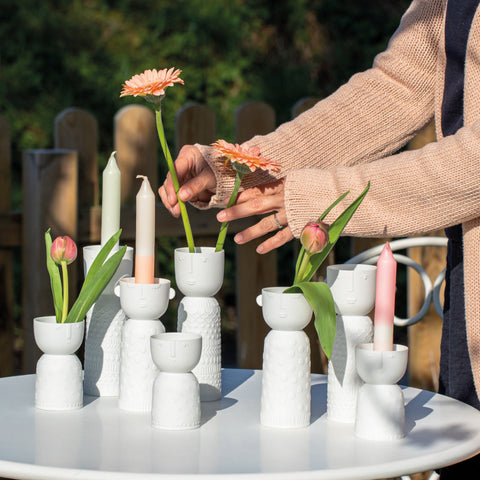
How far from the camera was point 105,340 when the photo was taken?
1559mm

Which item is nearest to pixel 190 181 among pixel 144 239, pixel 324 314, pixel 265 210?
pixel 265 210

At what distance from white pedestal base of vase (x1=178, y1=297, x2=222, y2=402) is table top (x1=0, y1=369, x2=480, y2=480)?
5cm

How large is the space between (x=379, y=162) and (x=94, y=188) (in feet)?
5.18

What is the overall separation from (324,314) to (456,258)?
543mm

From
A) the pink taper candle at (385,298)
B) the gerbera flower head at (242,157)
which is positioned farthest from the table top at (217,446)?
the gerbera flower head at (242,157)

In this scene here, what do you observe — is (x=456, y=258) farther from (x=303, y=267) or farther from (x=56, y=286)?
(x=56, y=286)

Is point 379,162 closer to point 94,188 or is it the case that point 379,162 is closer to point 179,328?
point 179,328

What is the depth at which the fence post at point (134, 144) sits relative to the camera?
3.04 meters

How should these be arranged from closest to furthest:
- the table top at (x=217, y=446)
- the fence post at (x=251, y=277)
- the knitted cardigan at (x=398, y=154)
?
the table top at (x=217, y=446) < the knitted cardigan at (x=398, y=154) < the fence post at (x=251, y=277)

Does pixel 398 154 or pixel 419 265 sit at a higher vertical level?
pixel 398 154

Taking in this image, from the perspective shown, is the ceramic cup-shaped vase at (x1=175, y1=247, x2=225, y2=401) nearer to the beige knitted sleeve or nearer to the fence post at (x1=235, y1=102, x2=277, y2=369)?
the beige knitted sleeve

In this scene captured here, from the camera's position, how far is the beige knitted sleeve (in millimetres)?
1902

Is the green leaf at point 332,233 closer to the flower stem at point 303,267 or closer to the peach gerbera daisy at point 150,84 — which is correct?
the flower stem at point 303,267

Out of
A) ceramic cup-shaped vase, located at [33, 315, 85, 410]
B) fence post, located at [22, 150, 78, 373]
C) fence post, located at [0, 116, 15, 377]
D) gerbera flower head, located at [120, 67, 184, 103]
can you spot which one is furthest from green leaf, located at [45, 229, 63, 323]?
fence post, located at [0, 116, 15, 377]
